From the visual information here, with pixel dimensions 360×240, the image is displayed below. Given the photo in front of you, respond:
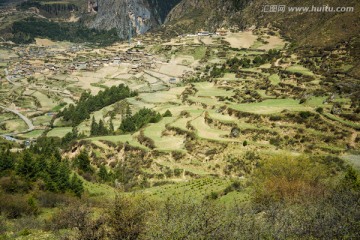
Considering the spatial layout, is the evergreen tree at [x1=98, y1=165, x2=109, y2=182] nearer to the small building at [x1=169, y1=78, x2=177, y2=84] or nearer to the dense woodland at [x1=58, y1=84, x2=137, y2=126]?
the dense woodland at [x1=58, y1=84, x2=137, y2=126]

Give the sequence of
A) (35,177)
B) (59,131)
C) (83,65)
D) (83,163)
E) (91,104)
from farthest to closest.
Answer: (83,65) → (91,104) → (59,131) → (83,163) → (35,177)

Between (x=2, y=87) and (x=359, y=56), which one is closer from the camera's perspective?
(x=359, y=56)

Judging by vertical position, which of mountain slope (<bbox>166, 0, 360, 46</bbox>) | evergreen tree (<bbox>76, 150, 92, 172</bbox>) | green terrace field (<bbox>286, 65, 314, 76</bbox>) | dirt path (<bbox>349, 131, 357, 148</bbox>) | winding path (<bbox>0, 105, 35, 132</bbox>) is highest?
mountain slope (<bbox>166, 0, 360, 46</bbox>)

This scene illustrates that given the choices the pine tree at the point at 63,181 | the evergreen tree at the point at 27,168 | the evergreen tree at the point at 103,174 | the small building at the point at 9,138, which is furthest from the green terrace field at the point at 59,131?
the pine tree at the point at 63,181

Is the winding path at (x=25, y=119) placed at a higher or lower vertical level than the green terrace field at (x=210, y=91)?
lower

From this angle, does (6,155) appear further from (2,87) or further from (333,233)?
(2,87)

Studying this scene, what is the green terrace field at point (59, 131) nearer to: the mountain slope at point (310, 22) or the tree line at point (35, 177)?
the tree line at point (35, 177)

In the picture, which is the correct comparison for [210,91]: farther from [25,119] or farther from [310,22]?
[310,22]

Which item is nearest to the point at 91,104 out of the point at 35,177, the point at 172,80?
the point at 172,80

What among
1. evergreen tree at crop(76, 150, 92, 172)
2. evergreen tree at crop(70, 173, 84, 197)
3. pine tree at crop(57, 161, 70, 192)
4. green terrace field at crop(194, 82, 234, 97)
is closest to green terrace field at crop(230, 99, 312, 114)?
green terrace field at crop(194, 82, 234, 97)

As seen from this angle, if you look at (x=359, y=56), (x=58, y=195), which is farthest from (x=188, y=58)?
(x=58, y=195)

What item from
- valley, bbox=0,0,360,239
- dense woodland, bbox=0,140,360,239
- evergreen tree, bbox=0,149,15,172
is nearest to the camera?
dense woodland, bbox=0,140,360,239
